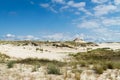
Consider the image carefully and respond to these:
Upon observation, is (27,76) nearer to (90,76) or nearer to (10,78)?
(10,78)

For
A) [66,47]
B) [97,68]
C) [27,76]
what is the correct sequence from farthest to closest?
1. [66,47]
2. [97,68]
3. [27,76]

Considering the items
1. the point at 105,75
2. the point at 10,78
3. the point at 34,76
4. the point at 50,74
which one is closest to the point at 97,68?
the point at 105,75

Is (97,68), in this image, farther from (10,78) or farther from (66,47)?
(66,47)

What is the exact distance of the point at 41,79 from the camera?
12.8m

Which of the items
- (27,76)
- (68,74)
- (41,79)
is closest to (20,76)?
(27,76)

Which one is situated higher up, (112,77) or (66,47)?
(66,47)

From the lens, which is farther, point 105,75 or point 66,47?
point 66,47

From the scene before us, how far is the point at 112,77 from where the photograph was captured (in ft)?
41.3

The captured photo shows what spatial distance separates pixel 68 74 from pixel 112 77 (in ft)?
7.96

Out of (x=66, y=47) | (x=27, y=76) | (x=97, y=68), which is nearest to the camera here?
(x=27, y=76)

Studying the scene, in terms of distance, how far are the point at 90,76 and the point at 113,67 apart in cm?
276

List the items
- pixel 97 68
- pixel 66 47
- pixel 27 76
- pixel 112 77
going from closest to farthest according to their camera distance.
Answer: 1. pixel 112 77
2. pixel 27 76
3. pixel 97 68
4. pixel 66 47

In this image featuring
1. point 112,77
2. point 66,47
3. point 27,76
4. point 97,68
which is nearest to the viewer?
point 112,77

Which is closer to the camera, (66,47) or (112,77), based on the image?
(112,77)
